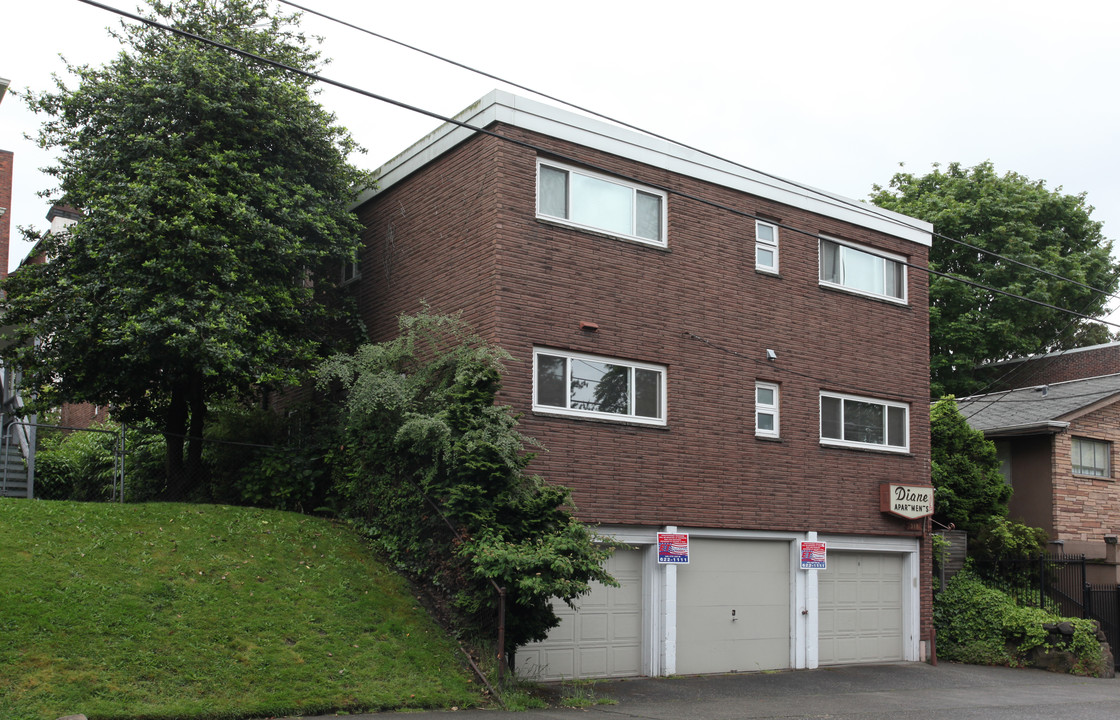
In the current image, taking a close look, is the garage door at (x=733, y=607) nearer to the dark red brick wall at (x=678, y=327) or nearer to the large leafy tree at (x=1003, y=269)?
the dark red brick wall at (x=678, y=327)

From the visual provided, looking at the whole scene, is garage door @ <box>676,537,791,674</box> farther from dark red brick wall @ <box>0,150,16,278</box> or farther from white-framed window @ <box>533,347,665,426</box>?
dark red brick wall @ <box>0,150,16,278</box>

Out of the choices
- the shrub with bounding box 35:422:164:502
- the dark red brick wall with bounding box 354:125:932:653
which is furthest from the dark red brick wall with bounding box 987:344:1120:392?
the shrub with bounding box 35:422:164:502

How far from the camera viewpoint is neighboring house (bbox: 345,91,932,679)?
15148 mm

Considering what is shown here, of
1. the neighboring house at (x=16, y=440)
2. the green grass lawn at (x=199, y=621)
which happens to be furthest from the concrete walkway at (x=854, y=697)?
the neighboring house at (x=16, y=440)

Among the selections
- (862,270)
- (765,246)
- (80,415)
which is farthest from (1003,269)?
(80,415)

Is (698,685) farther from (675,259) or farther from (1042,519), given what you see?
(1042,519)

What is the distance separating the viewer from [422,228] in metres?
17.0

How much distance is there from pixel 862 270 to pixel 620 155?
6.19 meters

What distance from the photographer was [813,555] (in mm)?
17641

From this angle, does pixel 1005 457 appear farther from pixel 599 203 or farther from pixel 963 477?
pixel 599 203

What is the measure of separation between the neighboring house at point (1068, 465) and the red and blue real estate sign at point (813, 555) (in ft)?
27.2

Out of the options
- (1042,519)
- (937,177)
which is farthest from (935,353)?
(1042,519)

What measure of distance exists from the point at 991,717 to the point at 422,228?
36.0ft

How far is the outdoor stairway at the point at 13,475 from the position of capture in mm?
18281
